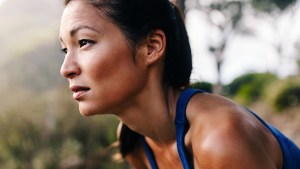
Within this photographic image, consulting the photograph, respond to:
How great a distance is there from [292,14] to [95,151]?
13095 mm

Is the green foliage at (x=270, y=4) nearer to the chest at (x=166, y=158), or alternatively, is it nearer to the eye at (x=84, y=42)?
the chest at (x=166, y=158)

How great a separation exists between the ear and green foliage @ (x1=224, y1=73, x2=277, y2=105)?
12.7 m

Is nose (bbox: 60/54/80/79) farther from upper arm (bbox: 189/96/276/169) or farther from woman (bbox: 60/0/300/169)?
upper arm (bbox: 189/96/276/169)

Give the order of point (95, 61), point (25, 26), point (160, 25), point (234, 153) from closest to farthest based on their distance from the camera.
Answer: point (234, 153) → point (95, 61) → point (160, 25) → point (25, 26)

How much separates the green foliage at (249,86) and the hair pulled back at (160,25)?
40.9 feet

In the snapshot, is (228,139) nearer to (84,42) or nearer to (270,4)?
(84,42)

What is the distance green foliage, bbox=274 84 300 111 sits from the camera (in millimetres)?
11898

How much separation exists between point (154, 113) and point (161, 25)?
0.52 m

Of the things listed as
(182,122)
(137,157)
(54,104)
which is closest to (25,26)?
(54,104)

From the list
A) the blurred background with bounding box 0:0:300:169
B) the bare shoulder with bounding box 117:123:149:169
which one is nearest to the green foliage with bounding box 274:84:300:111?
the blurred background with bounding box 0:0:300:169

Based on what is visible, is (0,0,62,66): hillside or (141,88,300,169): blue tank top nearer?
(141,88,300,169): blue tank top

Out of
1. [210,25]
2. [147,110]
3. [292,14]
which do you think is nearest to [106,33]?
[147,110]

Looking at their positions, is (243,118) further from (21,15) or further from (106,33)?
(21,15)

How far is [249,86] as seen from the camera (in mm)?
16562
